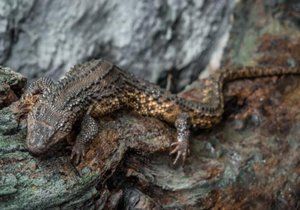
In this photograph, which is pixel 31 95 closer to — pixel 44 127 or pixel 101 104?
pixel 44 127

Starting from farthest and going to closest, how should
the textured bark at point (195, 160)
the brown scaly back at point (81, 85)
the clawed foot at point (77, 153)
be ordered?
the brown scaly back at point (81, 85) → the clawed foot at point (77, 153) → the textured bark at point (195, 160)

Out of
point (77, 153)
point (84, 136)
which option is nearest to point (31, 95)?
point (84, 136)

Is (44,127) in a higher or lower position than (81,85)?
lower

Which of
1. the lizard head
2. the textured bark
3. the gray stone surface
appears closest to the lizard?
the lizard head

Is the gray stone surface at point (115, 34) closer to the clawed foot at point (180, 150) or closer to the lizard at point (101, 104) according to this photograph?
the lizard at point (101, 104)

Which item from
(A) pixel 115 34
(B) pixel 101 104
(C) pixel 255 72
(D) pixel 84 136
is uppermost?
(C) pixel 255 72

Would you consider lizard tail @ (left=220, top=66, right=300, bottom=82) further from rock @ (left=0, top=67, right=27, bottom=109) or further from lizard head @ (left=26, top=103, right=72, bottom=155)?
rock @ (left=0, top=67, right=27, bottom=109)

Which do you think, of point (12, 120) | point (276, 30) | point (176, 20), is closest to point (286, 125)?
point (276, 30)

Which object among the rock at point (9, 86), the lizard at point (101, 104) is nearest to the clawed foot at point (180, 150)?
the lizard at point (101, 104)
